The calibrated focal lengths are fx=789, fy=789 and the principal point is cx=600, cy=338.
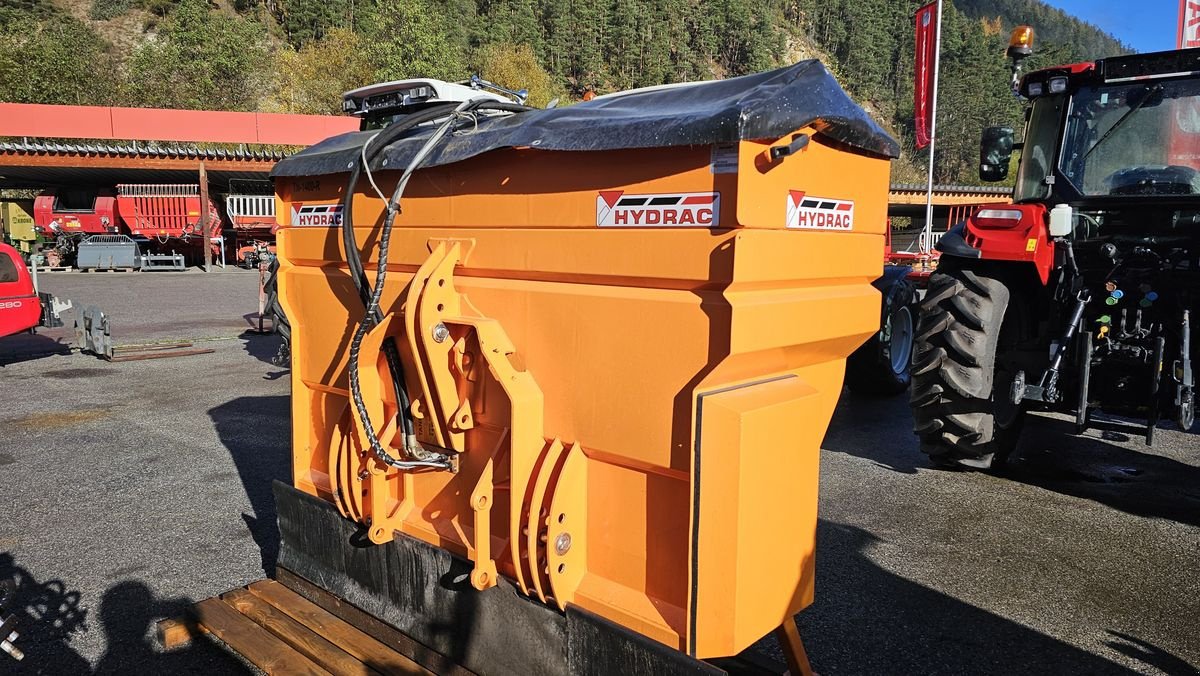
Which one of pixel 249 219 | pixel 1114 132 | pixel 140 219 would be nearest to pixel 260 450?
pixel 1114 132

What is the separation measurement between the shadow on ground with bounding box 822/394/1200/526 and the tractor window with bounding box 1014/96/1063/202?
5.73ft

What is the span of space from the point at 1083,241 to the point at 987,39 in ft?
363

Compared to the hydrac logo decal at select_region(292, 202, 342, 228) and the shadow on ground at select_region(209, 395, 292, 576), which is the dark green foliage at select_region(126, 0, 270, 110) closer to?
the shadow on ground at select_region(209, 395, 292, 576)

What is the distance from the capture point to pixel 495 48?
53.8 metres

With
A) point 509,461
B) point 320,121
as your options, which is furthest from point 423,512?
point 320,121

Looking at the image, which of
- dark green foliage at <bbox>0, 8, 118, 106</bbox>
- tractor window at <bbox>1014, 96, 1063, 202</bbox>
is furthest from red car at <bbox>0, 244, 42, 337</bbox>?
dark green foliage at <bbox>0, 8, 118, 106</bbox>

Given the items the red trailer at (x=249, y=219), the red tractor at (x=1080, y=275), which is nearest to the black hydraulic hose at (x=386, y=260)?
the red tractor at (x=1080, y=275)

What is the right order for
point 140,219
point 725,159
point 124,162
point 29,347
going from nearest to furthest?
point 725,159 < point 29,347 < point 124,162 < point 140,219

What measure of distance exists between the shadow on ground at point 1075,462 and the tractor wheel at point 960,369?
0.43 meters

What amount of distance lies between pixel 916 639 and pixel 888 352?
4.62 meters

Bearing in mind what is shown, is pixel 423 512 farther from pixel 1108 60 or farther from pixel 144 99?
pixel 144 99

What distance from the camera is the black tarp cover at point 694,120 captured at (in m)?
1.79

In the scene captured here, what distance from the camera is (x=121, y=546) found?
146 inches

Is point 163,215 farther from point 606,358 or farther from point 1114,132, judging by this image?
point 606,358
